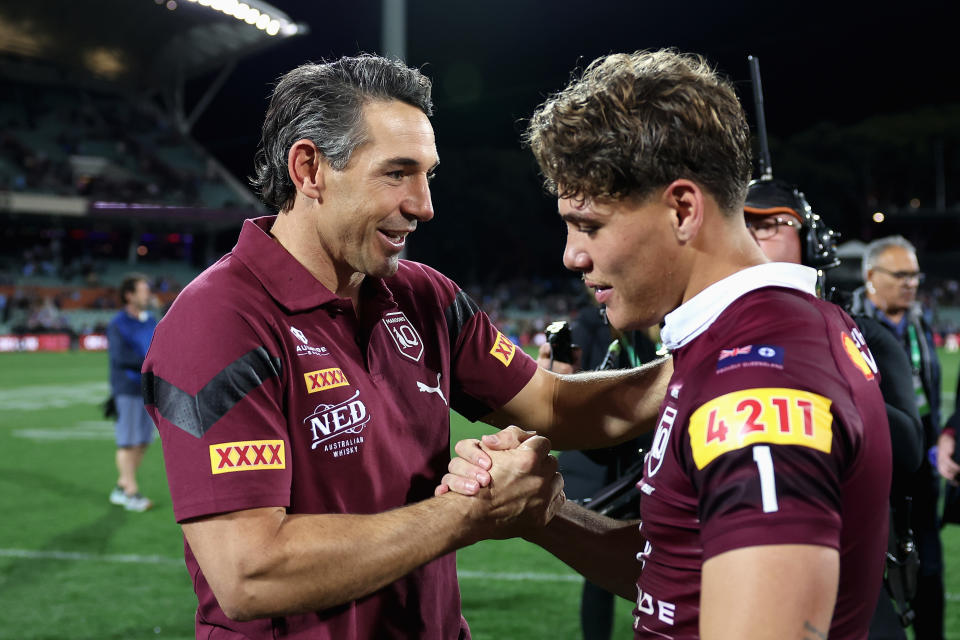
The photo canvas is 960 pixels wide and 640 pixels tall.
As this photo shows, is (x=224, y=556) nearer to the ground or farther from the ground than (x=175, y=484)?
nearer to the ground

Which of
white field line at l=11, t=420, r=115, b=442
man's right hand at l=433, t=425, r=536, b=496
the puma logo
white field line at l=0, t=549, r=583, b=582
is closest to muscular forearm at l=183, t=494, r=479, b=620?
man's right hand at l=433, t=425, r=536, b=496

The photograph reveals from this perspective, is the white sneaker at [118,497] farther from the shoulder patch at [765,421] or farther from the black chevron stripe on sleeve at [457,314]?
the shoulder patch at [765,421]

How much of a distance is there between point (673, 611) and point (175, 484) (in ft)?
3.60

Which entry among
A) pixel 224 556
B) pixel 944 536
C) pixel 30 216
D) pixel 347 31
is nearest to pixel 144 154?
pixel 30 216

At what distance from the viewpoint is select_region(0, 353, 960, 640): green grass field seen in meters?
5.38

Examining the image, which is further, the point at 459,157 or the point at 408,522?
the point at 459,157

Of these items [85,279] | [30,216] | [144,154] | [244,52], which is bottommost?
[85,279]

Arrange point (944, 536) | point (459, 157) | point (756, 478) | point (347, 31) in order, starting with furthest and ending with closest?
point (459, 157) → point (347, 31) → point (944, 536) → point (756, 478)

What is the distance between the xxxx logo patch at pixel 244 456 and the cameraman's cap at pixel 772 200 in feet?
6.85

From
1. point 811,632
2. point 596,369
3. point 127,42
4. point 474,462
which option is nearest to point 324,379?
point 474,462

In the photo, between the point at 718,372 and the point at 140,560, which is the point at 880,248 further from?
the point at 140,560

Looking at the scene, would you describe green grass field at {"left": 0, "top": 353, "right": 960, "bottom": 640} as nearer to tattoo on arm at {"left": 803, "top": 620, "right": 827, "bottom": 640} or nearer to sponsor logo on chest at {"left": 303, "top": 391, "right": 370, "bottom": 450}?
sponsor logo on chest at {"left": 303, "top": 391, "right": 370, "bottom": 450}

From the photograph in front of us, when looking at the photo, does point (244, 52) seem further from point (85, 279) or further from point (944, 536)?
point (944, 536)

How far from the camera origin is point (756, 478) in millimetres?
1237
